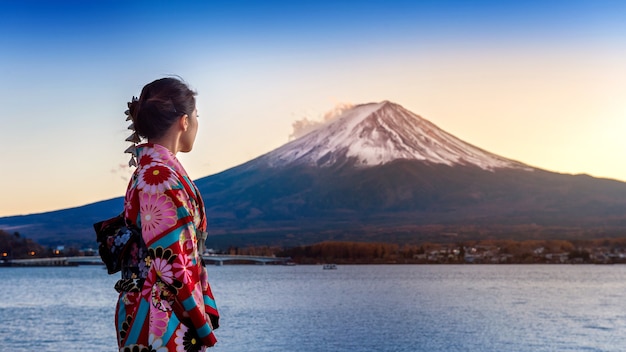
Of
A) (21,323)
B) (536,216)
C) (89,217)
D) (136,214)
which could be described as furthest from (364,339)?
(89,217)

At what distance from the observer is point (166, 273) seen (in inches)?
67.7

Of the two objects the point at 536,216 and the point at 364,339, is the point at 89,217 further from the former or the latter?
the point at 364,339

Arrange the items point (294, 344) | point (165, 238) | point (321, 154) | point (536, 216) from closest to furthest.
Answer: point (165, 238) < point (294, 344) < point (536, 216) < point (321, 154)

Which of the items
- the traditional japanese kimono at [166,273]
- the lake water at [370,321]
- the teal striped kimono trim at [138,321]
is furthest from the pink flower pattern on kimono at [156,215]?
the lake water at [370,321]

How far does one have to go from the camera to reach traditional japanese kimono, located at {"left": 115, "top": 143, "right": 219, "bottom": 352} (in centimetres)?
172

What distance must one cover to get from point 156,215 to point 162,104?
22cm

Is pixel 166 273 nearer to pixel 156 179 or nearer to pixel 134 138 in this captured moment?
pixel 156 179

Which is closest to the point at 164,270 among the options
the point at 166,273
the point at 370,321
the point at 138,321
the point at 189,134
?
the point at 166,273

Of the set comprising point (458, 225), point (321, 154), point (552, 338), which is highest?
point (321, 154)

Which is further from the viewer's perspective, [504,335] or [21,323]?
[21,323]

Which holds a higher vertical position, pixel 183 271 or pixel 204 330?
pixel 183 271

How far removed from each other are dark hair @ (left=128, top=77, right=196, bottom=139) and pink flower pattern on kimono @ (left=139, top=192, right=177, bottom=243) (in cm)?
17

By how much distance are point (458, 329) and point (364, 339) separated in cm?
362

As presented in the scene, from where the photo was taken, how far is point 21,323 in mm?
24531
